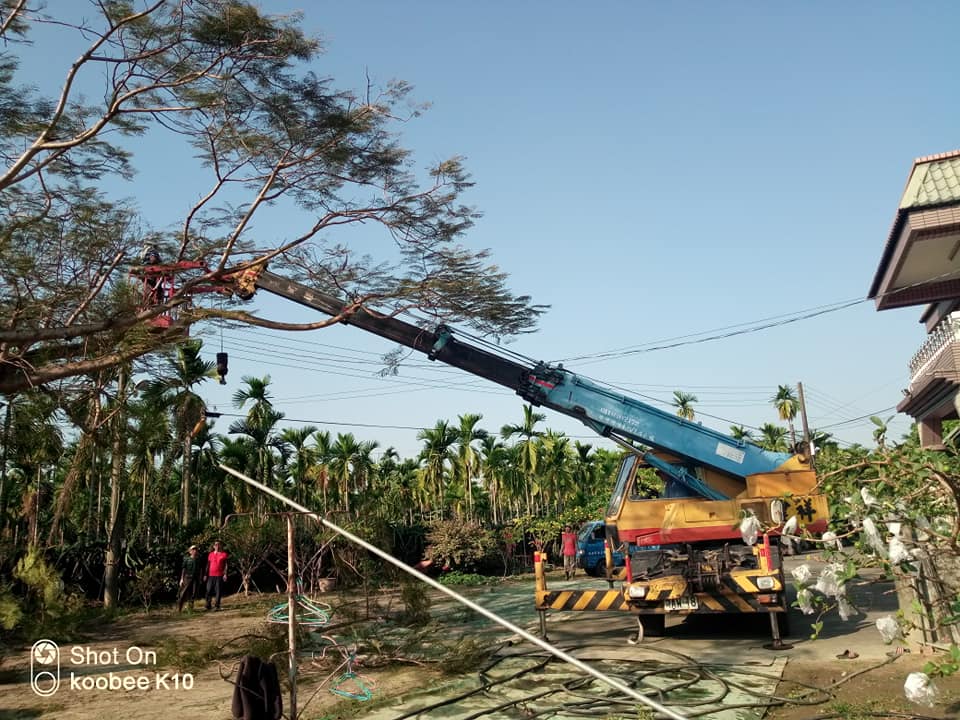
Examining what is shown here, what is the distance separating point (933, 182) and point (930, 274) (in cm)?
466

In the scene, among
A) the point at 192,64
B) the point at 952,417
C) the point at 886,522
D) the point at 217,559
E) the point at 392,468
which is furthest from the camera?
the point at 392,468

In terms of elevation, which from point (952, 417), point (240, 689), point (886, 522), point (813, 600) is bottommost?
point (240, 689)

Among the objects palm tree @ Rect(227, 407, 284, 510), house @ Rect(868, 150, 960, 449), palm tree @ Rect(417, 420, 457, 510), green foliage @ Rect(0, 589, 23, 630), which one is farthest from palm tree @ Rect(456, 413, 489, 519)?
green foliage @ Rect(0, 589, 23, 630)

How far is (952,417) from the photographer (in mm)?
25172

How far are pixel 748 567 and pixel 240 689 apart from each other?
787 centimetres

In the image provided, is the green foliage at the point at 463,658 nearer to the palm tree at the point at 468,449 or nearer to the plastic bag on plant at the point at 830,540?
the plastic bag on plant at the point at 830,540

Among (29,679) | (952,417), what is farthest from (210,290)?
→ (952,417)

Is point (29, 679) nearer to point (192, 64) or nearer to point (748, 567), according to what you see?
point (192, 64)

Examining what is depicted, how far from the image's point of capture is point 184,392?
2111cm

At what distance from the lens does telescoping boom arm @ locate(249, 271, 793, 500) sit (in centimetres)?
1136

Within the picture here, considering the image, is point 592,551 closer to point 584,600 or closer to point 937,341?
point 937,341

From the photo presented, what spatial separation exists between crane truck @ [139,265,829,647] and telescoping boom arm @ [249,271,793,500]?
2 centimetres

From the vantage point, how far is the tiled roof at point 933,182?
16234mm

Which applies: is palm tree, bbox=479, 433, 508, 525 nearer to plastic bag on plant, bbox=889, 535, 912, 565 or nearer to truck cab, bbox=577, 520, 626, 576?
truck cab, bbox=577, 520, 626, 576
